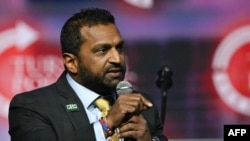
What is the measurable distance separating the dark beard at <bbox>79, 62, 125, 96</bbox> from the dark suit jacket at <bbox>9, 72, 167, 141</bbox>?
0.06 metres

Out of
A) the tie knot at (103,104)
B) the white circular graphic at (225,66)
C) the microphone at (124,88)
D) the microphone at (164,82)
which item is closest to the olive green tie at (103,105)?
the tie knot at (103,104)

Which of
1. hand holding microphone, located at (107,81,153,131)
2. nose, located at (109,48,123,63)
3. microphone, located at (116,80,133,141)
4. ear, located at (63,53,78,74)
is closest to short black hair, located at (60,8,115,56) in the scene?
ear, located at (63,53,78,74)

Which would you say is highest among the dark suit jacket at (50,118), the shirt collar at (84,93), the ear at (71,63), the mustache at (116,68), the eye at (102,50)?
the eye at (102,50)

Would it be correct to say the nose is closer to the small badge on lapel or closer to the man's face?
the man's face

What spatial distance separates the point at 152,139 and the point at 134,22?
5.04 ft

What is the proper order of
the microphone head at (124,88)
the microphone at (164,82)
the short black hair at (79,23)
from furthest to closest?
the microphone at (164,82) < the short black hair at (79,23) < the microphone head at (124,88)

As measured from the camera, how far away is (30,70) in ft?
11.8

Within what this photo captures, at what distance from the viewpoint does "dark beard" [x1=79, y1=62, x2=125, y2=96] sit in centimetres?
226

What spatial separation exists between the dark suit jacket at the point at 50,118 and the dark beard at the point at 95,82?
6cm

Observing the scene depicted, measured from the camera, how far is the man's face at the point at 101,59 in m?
2.23

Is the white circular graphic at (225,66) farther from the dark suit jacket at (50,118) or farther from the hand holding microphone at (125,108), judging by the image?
the hand holding microphone at (125,108)

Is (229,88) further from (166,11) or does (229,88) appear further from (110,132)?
(110,132)

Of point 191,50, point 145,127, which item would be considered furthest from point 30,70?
point 145,127

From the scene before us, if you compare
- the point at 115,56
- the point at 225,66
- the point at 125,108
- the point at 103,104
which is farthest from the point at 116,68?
the point at 225,66
